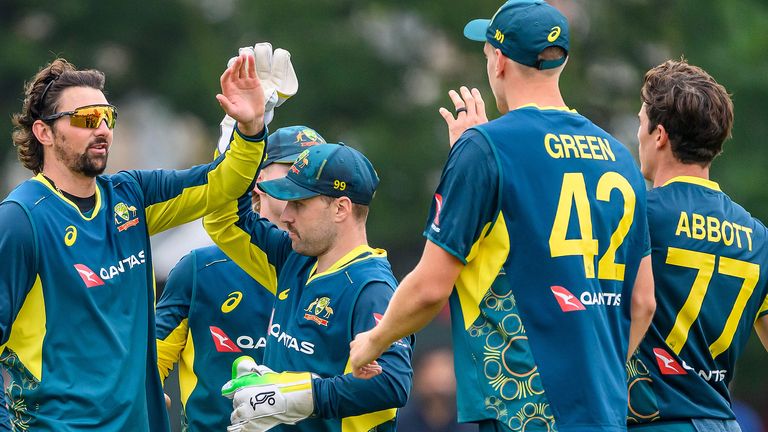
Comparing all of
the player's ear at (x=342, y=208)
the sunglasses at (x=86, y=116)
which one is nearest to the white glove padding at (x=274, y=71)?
the player's ear at (x=342, y=208)

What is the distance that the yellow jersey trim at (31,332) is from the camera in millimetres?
5598

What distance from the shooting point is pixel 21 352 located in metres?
5.61

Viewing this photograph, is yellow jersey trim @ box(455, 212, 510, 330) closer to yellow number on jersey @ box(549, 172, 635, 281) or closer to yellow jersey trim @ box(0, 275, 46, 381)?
yellow number on jersey @ box(549, 172, 635, 281)

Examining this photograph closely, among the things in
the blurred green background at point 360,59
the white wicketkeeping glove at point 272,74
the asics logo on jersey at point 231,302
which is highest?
the blurred green background at point 360,59

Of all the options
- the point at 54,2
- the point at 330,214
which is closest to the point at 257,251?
the point at 330,214

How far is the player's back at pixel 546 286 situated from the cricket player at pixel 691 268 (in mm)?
532

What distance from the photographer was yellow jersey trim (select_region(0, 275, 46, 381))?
560 cm

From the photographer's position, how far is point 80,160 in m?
5.90

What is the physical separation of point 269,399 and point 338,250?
0.82m

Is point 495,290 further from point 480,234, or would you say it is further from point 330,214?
point 330,214

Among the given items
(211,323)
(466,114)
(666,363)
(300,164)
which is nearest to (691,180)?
(666,363)

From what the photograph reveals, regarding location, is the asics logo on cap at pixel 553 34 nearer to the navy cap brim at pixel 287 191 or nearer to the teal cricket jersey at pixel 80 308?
the navy cap brim at pixel 287 191

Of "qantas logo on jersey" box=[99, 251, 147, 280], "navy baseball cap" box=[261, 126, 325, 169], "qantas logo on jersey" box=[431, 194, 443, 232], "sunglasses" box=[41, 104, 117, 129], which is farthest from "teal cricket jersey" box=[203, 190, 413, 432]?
"sunglasses" box=[41, 104, 117, 129]

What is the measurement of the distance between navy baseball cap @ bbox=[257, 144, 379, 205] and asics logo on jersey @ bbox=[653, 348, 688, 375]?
155cm
